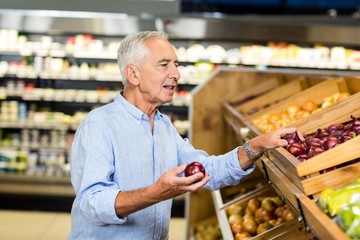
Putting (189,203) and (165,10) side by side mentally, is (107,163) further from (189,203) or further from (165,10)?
(165,10)

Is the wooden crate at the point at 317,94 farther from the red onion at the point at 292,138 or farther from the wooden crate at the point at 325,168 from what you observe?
the wooden crate at the point at 325,168

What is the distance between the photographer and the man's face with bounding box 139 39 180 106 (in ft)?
8.18

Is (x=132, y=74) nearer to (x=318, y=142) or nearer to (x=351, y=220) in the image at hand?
(x=318, y=142)

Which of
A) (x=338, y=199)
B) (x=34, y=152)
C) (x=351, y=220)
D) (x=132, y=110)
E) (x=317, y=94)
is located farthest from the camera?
(x=34, y=152)

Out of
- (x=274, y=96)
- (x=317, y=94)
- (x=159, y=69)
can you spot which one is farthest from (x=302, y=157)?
(x=274, y=96)

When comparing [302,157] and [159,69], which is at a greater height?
[159,69]

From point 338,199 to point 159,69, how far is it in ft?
3.20

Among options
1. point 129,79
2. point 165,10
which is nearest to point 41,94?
point 165,10

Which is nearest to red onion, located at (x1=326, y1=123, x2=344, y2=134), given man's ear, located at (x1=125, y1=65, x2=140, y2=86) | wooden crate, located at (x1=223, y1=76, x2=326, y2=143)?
man's ear, located at (x1=125, y1=65, x2=140, y2=86)

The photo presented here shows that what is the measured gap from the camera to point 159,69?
2.50 meters

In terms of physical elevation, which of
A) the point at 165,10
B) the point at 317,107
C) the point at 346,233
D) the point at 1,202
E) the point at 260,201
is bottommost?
the point at 1,202

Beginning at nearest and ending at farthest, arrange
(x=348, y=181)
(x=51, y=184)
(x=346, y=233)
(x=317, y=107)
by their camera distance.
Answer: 1. (x=346, y=233)
2. (x=348, y=181)
3. (x=317, y=107)
4. (x=51, y=184)

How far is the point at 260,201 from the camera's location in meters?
3.90

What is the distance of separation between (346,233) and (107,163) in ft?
3.38
